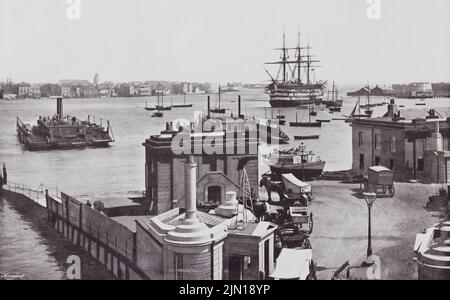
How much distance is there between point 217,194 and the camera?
39.0ft

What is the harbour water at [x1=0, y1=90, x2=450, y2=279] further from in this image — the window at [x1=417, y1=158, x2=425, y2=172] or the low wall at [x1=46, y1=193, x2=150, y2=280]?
the window at [x1=417, y1=158, x2=425, y2=172]

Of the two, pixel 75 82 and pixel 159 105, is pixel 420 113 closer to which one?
pixel 159 105

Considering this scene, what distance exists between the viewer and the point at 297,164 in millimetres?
18078

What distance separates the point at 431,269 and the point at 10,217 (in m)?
13.0

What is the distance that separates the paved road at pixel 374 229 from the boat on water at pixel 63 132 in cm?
618

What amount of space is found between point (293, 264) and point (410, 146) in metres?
5.82

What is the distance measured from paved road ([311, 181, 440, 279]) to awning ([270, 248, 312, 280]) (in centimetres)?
51

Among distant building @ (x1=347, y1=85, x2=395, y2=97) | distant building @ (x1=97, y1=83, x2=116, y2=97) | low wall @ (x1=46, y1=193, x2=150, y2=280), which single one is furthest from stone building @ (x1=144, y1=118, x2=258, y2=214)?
distant building @ (x1=347, y1=85, x2=395, y2=97)

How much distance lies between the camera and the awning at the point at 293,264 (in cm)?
923

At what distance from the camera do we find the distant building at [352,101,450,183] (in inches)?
510

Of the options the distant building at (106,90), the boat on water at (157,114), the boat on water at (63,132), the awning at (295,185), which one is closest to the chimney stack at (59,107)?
the boat on water at (63,132)

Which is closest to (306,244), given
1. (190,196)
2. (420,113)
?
(190,196)

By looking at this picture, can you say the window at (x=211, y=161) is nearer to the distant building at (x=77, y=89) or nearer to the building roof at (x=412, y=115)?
the distant building at (x=77, y=89)

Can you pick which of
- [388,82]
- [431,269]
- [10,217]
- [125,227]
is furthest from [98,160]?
[431,269]
